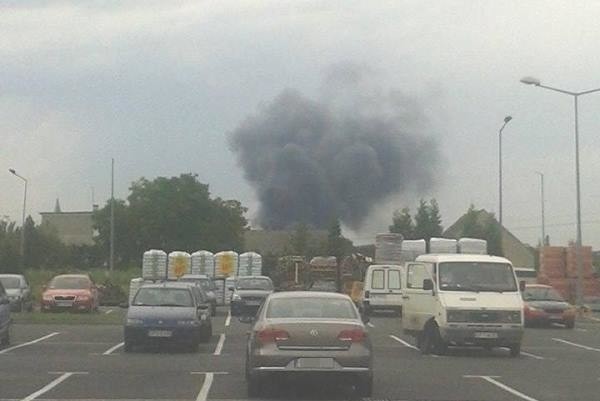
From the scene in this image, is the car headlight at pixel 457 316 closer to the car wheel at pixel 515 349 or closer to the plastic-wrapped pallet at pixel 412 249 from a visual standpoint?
the car wheel at pixel 515 349

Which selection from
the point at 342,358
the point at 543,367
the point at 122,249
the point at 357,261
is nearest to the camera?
the point at 342,358

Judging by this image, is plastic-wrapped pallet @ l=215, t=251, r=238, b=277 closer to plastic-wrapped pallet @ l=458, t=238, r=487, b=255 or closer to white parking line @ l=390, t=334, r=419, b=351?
plastic-wrapped pallet @ l=458, t=238, r=487, b=255

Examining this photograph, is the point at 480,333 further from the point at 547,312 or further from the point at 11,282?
the point at 11,282

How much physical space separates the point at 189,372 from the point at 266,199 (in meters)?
86.7

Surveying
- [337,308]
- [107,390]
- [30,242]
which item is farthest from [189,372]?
[30,242]

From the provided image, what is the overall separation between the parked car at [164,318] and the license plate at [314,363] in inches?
357

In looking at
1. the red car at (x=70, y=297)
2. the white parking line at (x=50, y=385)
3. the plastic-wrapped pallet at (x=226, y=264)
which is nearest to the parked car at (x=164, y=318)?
the white parking line at (x=50, y=385)

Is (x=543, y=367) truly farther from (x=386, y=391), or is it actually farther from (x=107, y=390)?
(x=107, y=390)

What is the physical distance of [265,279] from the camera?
4459 centimetres

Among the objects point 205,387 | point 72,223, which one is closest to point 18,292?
point 205,387

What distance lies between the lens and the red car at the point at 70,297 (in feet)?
137

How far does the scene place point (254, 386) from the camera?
15672 millimetres

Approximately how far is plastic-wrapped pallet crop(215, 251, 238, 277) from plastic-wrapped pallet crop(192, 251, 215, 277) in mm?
251

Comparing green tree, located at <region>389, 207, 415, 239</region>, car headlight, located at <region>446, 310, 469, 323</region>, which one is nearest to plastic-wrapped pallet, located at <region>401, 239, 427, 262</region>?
car headlight, located at <region>446, 310, 469, 323</region>
